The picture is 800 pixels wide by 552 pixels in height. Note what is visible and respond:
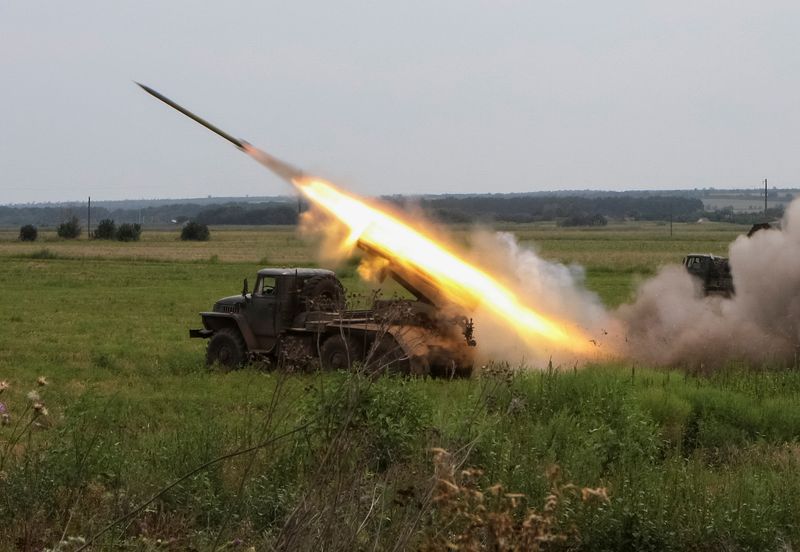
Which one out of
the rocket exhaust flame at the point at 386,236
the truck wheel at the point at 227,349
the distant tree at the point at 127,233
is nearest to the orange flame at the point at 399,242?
the rocket exhaust flame at the point at 386,236

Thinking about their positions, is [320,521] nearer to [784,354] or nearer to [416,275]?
[416,275]

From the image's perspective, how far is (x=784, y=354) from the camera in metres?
19.2

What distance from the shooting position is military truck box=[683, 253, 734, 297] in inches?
1119

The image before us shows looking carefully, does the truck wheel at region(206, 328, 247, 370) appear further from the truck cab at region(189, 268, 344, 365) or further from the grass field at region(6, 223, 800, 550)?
the grass field at region(6, 223, 800, 550)

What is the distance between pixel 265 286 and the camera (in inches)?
795

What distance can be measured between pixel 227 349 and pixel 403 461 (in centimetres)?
1083

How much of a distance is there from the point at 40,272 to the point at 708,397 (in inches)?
1639

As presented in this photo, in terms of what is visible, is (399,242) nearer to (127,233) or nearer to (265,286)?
(265,286)

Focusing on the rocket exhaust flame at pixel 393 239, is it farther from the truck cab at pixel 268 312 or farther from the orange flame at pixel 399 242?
the truck cab at pixel 268 312

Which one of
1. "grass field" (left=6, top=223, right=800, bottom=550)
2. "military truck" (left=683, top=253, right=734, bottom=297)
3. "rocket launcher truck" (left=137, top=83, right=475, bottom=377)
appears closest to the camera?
"grass field" (left=6, top=223, right=800, bottom=550)

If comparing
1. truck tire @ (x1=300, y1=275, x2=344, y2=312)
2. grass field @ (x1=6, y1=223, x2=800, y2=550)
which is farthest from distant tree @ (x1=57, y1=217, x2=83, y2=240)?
truck tire @ (x1=300, y1=275, x2=344, y2=312)

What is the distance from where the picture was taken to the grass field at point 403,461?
5.70m

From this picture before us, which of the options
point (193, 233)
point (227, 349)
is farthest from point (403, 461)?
point (193, 233)

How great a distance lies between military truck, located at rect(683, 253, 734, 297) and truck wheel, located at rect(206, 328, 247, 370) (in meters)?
13.2
